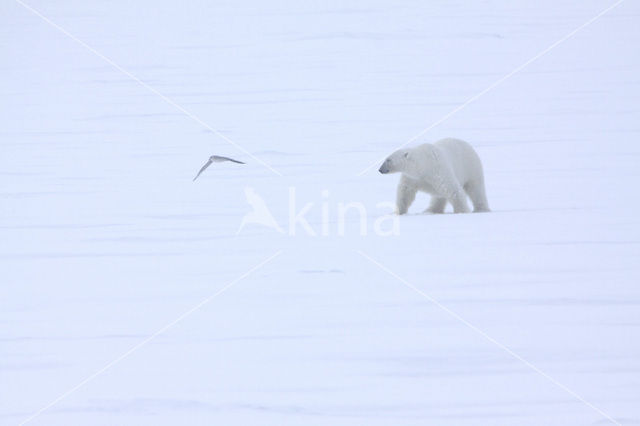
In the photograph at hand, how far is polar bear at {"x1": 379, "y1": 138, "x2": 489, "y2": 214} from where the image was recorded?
217 inches

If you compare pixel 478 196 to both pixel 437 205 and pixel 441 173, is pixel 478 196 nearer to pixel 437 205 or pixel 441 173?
pixel 437 205

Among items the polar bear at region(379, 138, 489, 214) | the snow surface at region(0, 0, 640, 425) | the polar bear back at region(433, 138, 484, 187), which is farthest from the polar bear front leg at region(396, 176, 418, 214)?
the polar bear back at region(433, 138, 484, 187)

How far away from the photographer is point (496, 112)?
10.1m

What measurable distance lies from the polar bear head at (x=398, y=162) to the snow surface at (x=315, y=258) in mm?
264

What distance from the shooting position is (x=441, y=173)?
5504 mm

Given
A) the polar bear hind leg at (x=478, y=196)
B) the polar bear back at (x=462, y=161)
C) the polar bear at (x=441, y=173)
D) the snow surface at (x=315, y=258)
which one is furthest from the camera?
the polar bear hind leg at (x=478, y=196)

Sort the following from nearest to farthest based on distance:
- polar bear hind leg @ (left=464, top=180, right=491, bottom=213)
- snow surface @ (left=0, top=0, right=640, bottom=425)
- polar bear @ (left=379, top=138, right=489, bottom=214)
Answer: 1. snow surface @ (left=0, top=0, right=640, bottom=425)
2. polar bear @ (left=379, top=138, right=489, bottom=214)
3. polar bear hind leg @ (left=464, top=180, right=491, bottom=213)

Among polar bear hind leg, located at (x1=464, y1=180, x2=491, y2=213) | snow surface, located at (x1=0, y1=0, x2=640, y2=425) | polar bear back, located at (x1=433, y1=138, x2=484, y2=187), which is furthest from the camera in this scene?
polar bear hind leg, located at (x1=464, y1=180, x2=491, y2=213)

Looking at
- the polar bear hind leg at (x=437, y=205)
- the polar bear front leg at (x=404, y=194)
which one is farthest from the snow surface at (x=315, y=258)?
the polar bear hind leg at (x=437, y=205)

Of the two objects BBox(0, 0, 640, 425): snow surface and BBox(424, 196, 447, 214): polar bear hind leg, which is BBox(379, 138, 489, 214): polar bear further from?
BBox(0, 0, 640, 425): snow surface

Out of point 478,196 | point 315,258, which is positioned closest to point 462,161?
point 478,196

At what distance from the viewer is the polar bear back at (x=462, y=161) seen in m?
5.66

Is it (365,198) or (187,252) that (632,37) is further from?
(187,252)

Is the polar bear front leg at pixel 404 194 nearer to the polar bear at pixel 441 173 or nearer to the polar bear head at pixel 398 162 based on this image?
the polar bear at pixel 441 173
